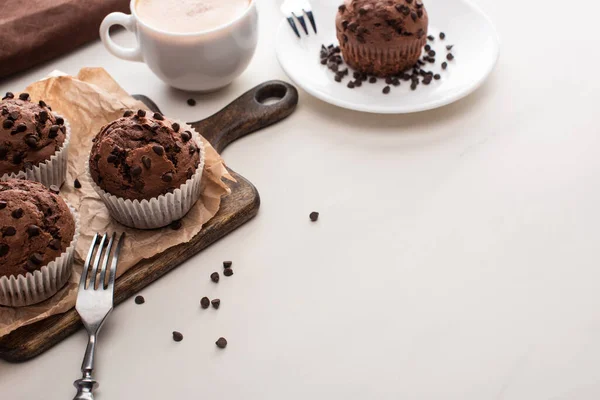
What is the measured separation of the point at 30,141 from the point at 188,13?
699 mm

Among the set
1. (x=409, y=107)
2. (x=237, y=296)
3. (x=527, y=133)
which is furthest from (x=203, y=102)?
(x=527, y=133)

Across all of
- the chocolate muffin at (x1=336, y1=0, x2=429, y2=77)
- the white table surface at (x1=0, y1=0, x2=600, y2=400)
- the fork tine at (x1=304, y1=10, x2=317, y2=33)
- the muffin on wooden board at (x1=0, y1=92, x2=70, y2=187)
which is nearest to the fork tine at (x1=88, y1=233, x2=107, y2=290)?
the white table surface at (x1=0, y1=0, x2=600, y2=400)

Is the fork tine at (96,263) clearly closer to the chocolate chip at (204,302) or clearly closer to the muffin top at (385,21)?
the chocolate chip at (204,302)

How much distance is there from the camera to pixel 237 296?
5.94 ft

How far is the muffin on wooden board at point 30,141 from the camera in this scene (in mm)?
1972

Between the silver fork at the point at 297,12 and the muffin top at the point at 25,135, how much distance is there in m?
0.98

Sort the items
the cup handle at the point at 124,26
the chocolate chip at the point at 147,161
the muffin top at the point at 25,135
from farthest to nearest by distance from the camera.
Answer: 1. the cup handle at the point at 124,26
2. the muffin top at the point at 25,135
3. the chocolate chip at the point at 147,161

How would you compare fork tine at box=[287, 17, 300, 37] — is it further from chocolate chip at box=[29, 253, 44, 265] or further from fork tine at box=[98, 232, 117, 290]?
chocolate chip at box=[29, 253, 44, 265]

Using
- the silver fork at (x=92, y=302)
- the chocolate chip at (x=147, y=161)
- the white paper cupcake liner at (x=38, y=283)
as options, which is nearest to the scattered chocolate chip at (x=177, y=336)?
the silver fork at (x=92, y=302)

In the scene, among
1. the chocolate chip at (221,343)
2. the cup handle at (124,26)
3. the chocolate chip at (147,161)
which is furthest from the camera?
the cup handle at (124,26)

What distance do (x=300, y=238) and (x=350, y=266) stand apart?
7.0 inches

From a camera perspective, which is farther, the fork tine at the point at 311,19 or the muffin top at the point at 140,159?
the fork tine at the point at 311,19

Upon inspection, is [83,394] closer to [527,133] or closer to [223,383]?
[223,383]

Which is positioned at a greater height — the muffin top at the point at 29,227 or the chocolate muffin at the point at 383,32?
the chocolate muffin at the point at 383,32
